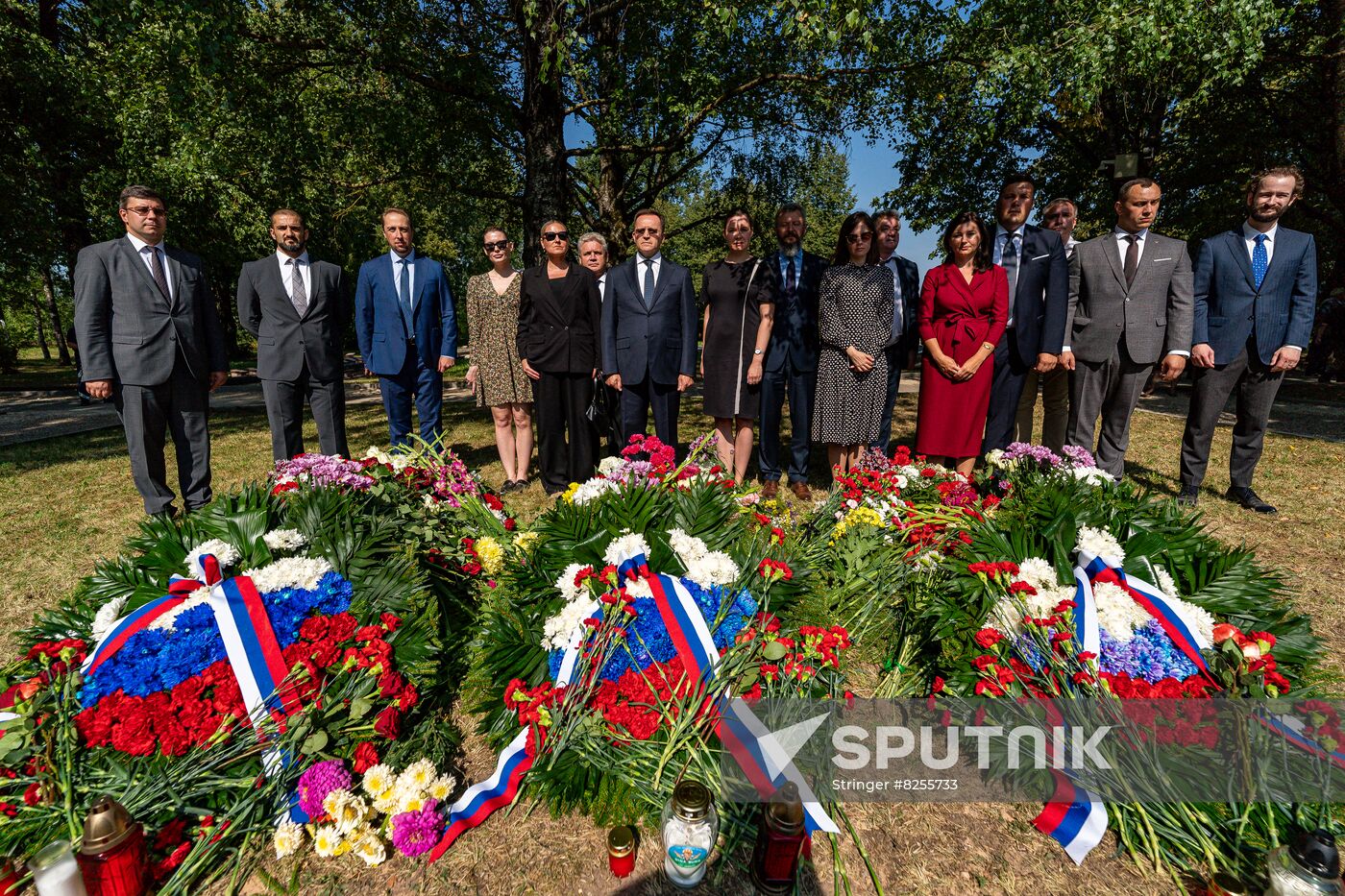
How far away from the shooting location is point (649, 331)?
461 cm

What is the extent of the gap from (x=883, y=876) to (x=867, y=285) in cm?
382

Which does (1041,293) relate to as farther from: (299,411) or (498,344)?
(299,411)

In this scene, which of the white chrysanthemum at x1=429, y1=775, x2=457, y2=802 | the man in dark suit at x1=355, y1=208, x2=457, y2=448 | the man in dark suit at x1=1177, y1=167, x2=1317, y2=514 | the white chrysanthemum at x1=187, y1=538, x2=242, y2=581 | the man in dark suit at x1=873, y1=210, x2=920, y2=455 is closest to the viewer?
the white chrysanthemum at x1=429, y1=775, x2=457, y2=802

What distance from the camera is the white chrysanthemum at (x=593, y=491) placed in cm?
280

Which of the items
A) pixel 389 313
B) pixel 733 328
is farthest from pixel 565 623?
pixel 389 313

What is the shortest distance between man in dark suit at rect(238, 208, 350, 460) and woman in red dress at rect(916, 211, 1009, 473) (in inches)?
193

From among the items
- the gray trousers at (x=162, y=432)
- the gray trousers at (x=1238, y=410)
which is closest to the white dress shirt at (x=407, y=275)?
the gray trousers at (x=162, y=432)

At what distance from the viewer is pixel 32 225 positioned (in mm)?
10758

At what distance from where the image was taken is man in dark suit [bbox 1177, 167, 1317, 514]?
14.2ft

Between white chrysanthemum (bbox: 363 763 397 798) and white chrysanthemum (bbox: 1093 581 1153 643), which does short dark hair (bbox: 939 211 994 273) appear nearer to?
white chrysanthemum (bbox: 1093 581 1153 643)

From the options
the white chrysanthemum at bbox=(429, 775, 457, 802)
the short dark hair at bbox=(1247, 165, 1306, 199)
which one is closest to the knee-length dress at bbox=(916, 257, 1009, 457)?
the short dark hair at bbox=(1247, 165, 1306, 199)

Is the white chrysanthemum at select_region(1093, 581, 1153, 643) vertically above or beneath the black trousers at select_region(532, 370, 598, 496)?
beneath

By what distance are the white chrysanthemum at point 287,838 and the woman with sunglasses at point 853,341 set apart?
12.3 feet

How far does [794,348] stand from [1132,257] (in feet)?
8.67
